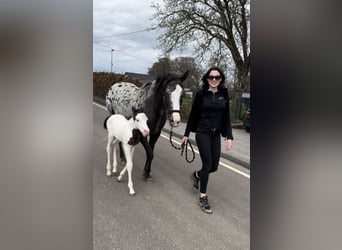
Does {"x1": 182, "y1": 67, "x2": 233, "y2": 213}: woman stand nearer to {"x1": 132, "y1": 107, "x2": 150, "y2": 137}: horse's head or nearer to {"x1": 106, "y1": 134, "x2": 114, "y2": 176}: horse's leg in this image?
{"x1": 132, "y1": 107, "x2": 150, "y2": 137}: horse's head

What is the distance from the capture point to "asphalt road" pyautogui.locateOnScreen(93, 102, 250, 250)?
3.29 feet

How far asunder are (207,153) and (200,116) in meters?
0.20

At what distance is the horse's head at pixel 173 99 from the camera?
144 cm

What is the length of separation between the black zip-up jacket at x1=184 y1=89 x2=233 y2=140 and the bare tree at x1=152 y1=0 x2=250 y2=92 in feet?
0.67

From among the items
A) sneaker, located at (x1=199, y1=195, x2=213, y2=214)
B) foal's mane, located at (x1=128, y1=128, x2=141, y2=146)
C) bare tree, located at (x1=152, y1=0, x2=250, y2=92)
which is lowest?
sneaker, located at (x1=199, y1=195, x2=213, y2=214)

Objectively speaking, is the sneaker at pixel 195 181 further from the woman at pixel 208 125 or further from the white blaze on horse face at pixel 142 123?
the white blaze on horse face at pixel 142 123

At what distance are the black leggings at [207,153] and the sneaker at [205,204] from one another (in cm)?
5

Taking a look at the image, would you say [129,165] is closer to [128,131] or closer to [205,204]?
[128,131]

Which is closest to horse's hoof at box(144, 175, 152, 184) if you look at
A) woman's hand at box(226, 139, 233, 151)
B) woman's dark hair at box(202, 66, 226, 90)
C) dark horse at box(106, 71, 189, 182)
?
dark horse at box(106, 71, 189, 182)

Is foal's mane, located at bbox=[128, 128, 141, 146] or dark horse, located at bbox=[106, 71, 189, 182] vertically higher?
dark horse, located at bbox=[106, 71, 189, 182]

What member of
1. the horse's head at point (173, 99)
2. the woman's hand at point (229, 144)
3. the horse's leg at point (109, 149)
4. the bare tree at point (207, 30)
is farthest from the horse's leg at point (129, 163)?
the bare tree at point (207, 30)

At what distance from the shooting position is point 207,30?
1046mm

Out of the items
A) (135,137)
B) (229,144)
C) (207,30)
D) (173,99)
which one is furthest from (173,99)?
(207,30)
